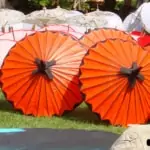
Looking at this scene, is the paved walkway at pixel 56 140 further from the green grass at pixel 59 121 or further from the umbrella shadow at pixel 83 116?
the umbrella shadow at pixel 83 116

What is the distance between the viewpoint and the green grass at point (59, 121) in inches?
262

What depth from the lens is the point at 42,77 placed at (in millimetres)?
7098

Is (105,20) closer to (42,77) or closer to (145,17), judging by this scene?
(145,17)

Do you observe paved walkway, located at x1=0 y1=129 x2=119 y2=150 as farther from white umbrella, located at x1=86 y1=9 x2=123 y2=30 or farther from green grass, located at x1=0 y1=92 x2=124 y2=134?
white umbrella, located at x1=86 y1=9 x2=123 y2=30

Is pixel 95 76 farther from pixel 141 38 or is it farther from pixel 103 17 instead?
pixel 103 17

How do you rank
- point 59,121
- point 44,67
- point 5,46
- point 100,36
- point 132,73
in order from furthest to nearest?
point 5,46, point 100,36, point 44,67, point 59,121, point 132,73

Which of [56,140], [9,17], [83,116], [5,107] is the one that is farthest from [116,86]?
[9,17]

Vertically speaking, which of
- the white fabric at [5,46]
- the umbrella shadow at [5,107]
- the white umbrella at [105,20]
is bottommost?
the umbrella shadow at [5,107]

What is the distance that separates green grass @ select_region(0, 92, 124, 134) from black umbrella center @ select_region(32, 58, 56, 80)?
495 mm

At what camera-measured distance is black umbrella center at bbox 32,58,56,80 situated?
7055 millimetres

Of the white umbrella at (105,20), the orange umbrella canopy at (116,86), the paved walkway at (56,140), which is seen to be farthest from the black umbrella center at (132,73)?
the white umbrella at (105,20)

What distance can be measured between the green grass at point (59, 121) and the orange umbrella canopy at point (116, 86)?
0.60 feet

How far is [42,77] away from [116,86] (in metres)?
0.88

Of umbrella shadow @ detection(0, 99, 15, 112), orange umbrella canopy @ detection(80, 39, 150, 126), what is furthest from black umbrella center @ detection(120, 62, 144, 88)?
umbrella shadow @ detection(0, 99, 15, 112)
